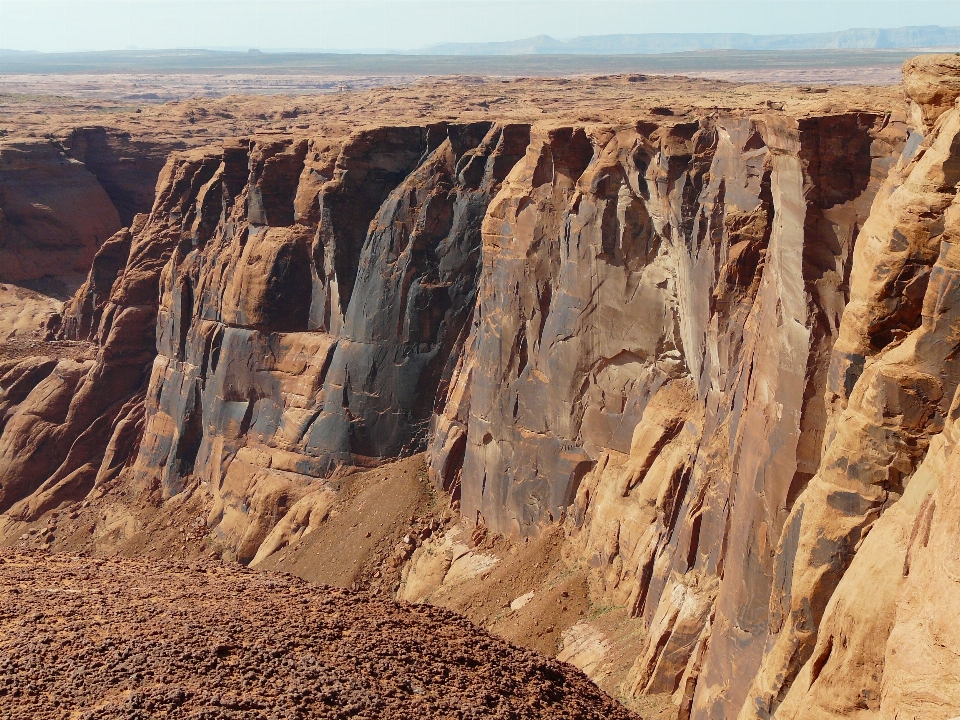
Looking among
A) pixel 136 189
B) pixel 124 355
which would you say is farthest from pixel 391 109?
pixel 124 355

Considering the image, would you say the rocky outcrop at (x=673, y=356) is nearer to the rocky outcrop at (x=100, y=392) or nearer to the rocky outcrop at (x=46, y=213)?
the rocky outcrop at (x=100, y=392)

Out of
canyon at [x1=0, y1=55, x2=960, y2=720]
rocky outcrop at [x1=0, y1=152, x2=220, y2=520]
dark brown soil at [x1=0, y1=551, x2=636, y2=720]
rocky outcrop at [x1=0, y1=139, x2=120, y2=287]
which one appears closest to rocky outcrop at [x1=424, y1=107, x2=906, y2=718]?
canyon at [x1=0, y1=55, x2=960, y2=720]

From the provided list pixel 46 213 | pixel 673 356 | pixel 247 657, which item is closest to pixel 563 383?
pixel 673 356

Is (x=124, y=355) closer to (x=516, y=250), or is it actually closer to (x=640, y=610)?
(x=516, y=250)

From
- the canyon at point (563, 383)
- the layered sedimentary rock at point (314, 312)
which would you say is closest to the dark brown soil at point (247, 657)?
the canyon at point (563, 383)

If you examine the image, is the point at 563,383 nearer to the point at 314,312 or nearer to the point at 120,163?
the point at 314,312

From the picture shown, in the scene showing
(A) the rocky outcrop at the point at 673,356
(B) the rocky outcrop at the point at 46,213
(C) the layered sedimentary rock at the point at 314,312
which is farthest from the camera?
(B) the rocky outcrop at the point at 46,213
